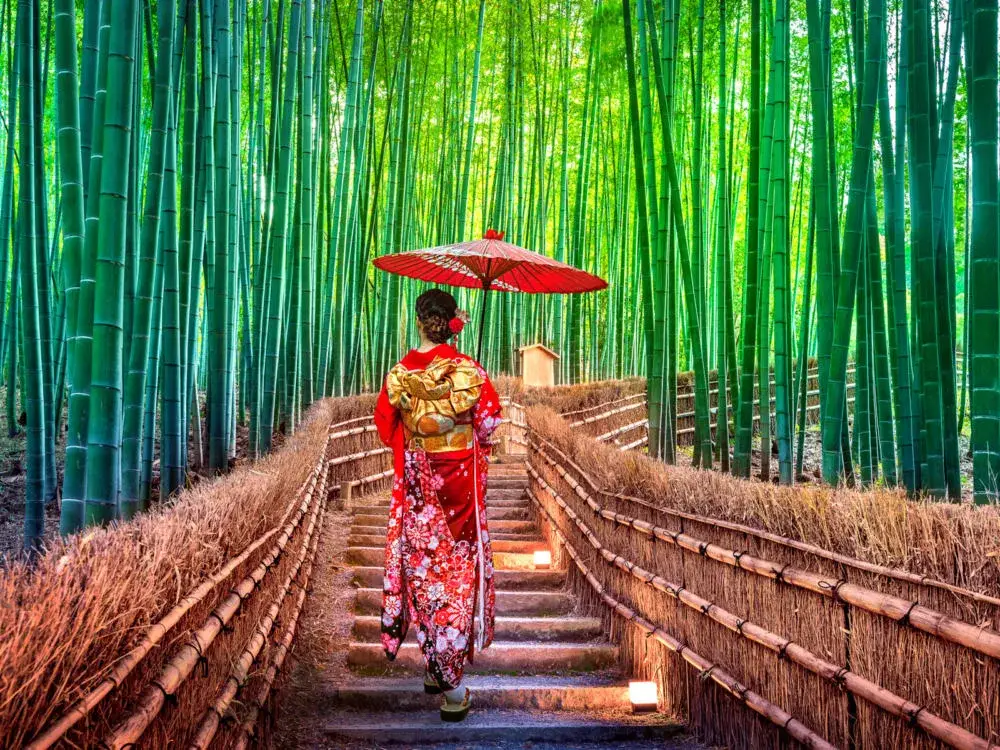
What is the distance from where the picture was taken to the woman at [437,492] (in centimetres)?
A: 239

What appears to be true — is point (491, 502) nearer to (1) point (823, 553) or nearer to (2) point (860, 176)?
(2) point (860, 176)

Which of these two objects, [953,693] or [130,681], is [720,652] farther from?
[130,681]

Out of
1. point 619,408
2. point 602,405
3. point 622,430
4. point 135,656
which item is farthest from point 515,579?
point 622,430

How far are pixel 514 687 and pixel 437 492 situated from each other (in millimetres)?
602

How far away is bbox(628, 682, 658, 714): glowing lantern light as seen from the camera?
243 cm

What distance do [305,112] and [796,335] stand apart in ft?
30.1

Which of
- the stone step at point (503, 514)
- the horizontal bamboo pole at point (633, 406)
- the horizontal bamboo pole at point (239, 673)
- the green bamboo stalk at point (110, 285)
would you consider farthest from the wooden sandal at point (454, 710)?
the horizontal bamboo pole at point (633, 406)

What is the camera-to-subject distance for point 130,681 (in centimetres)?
124

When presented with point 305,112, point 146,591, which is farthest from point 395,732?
point 305,112

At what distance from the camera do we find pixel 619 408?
304 inches

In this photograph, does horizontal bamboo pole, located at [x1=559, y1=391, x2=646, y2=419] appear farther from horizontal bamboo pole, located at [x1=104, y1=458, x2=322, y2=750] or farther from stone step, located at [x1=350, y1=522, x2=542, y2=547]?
horizontal bamboo pole, located at [x1=104, y1=458, x2=322, y2=750]

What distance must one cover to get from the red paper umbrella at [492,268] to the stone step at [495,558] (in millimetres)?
1026

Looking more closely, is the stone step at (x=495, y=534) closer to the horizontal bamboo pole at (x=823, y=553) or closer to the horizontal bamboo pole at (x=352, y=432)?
the horizontal bamboo pole at (x=352, y=432)

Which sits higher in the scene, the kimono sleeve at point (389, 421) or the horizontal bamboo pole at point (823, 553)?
the kimono sleeve at point (389, 421)
